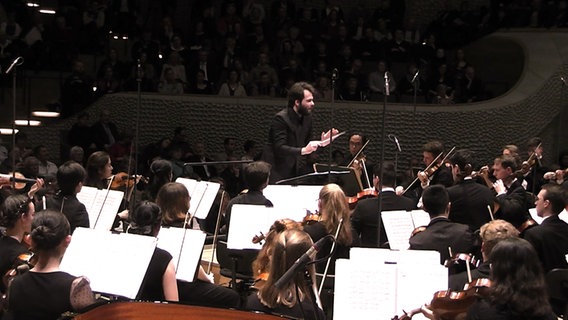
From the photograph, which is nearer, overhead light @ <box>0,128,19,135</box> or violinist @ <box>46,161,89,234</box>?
violinist @ <box>46,161,89,234</box>

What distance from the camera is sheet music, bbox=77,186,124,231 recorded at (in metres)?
6.50

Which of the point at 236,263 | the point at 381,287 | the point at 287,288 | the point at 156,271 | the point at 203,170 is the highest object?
the point at 287,288

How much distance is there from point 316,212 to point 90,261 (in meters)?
2.21

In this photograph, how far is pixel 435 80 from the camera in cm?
1384

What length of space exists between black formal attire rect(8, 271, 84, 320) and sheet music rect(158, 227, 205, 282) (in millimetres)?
985

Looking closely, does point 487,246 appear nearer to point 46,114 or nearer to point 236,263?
point 236,263

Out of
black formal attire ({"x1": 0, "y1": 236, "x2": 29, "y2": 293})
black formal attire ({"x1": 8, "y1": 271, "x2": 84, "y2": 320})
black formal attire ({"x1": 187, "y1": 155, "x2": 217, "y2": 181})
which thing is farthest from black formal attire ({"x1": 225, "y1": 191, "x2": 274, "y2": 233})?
black formal attire ({"x1": 187, "y1": 155, "x2": 217, "y2": 181})

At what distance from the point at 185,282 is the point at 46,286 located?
118 cm

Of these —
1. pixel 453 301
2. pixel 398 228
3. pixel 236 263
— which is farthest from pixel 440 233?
pixel 453 301

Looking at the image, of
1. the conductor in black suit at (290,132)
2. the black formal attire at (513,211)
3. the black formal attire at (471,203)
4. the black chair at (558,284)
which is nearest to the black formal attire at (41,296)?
the black chair at (558,284)

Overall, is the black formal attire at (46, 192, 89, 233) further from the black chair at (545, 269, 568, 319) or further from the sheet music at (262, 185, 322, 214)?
the black chair at (545, 269, 568, 319)

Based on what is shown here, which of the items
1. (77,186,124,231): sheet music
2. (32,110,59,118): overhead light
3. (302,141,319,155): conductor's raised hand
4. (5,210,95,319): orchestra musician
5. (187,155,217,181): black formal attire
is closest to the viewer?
(5,210,95,319): orchestra musician

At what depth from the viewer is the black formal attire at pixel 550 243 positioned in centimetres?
619

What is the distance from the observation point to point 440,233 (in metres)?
6.07
